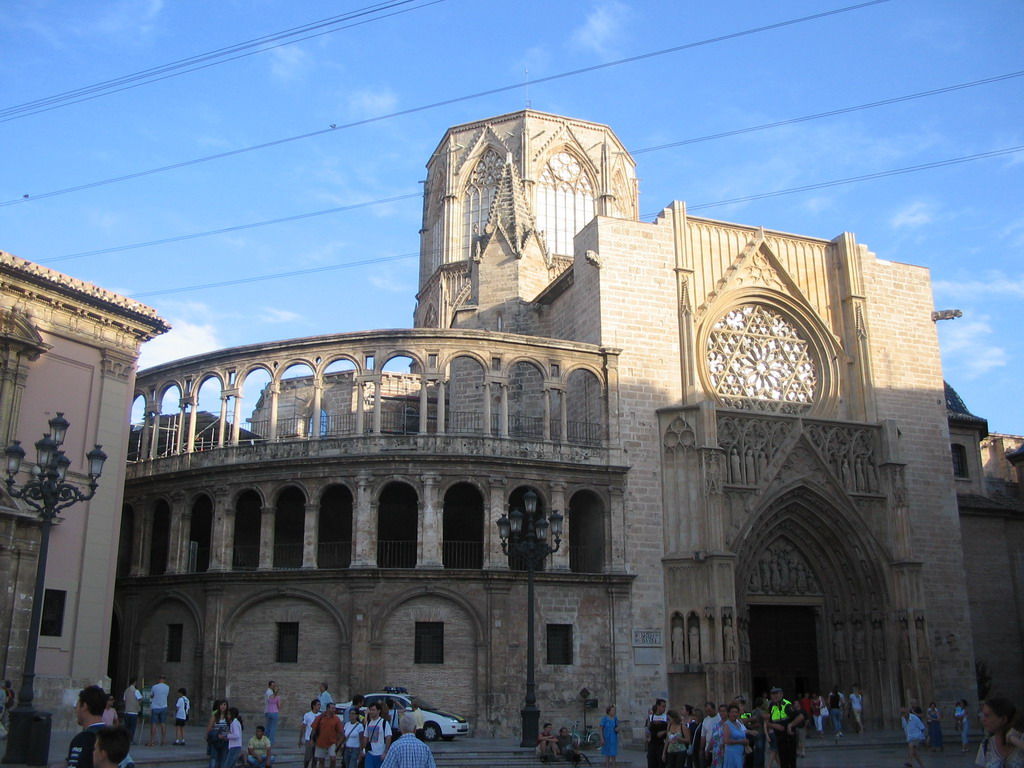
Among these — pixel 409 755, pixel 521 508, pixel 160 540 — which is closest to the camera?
pixel 409 755

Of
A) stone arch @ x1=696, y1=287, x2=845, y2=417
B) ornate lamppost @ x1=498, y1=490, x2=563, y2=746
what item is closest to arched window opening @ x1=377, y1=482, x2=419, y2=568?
ornate lamppost @ x1=498, y1=490, x2=563, y2=746

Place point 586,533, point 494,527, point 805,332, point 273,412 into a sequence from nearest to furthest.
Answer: point 494,527, point 273,412, point 586,533, point 805,332

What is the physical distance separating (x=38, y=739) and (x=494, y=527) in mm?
14975

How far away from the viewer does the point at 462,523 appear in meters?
32.8

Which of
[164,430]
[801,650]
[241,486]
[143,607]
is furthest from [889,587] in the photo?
[164,430]

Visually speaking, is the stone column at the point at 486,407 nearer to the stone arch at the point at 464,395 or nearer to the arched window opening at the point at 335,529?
the stone arch at the point at 464,395

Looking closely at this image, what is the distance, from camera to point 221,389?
1246 inches

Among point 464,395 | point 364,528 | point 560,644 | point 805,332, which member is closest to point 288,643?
point 364,528

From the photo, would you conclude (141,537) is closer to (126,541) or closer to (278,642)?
(126,541)

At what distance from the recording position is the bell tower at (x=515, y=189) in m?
44.3

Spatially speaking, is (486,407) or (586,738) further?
(486,407)

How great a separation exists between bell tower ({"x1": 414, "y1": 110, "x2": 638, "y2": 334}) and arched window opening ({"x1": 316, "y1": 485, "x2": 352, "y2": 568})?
12.4 metres

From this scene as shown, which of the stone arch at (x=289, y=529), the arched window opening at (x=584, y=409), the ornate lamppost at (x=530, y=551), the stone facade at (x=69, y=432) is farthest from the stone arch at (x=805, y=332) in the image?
the stone facade at (x=69, y=432)

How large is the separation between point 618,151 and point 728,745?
121 feet
